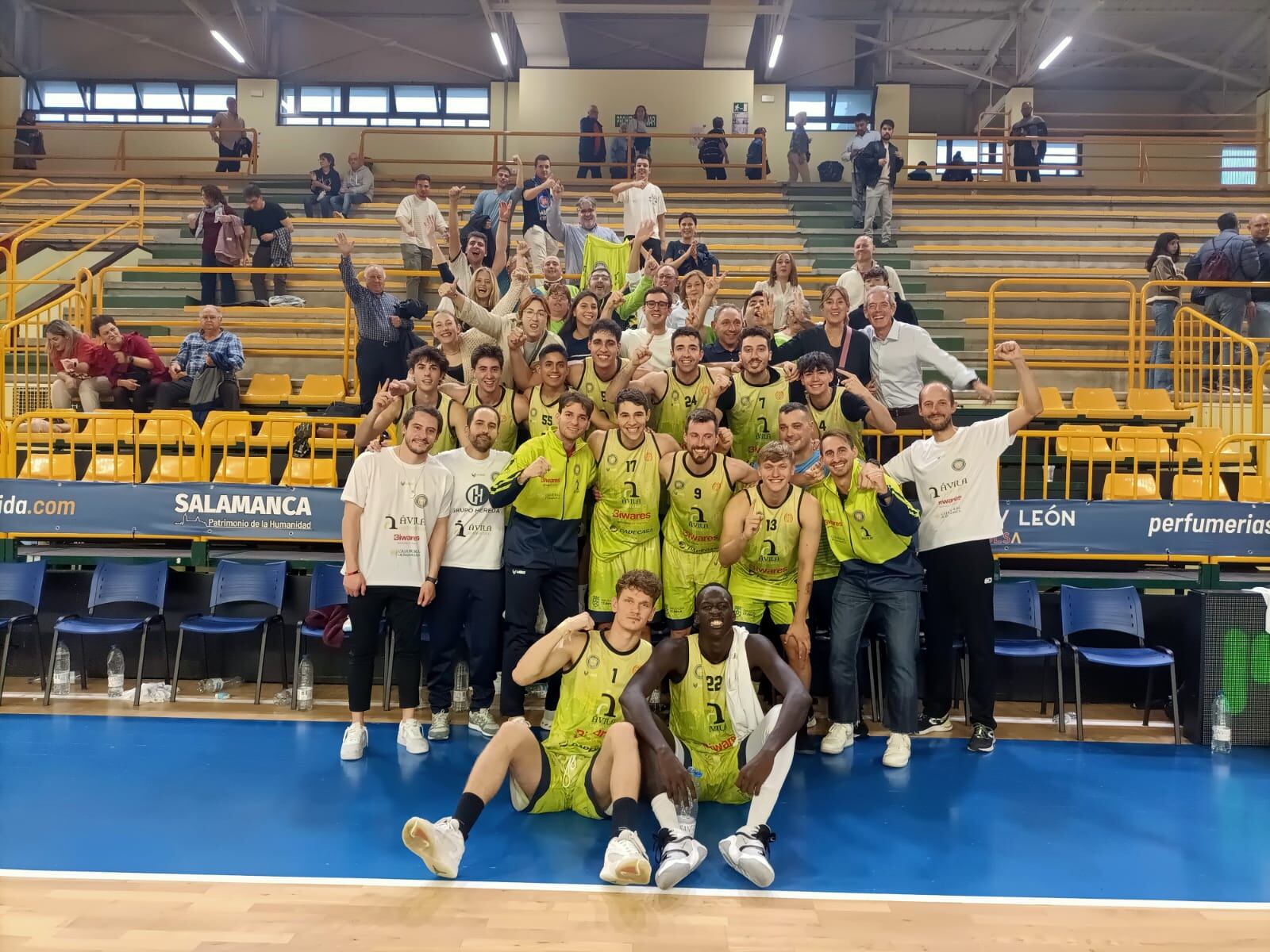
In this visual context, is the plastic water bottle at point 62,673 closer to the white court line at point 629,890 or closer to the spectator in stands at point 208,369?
the spectator in stands at point 208,369

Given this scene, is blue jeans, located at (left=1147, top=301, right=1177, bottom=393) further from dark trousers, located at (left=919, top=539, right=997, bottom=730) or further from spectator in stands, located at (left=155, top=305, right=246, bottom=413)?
spectator in stands, located at (left=155, top=305, right=246, bottom=413)

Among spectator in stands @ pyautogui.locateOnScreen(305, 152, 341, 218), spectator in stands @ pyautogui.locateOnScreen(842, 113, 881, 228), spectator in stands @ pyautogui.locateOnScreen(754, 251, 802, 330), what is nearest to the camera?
spectator in stands @ pyautogui.locateOnScreen(754, 251, 802, 330)

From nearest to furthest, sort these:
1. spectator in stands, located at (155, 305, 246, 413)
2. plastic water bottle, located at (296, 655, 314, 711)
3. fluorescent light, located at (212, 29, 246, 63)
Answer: plastic water bottle, located at (296, 655, 314, 711) → spectator in stands, located at (155, 305, 246, 413) → fluorescent light, located at (212, 29, 246, 63)

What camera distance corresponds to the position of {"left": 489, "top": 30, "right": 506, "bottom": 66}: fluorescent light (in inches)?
754

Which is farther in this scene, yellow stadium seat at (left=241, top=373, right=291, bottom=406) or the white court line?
yellow stadium seat at (left=241, top=373, right=291, bottom=406)

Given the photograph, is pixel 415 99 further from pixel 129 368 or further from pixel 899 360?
pixel 899 360

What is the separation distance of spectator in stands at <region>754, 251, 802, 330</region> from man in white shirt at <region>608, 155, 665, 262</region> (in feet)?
7.50

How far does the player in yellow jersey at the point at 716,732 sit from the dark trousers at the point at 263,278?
10.4 metres

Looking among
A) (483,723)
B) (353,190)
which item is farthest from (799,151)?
(483,723)

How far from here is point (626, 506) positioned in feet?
19.8

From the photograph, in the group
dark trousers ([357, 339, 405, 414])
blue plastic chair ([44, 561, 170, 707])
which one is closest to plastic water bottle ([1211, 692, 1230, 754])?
dark trousers ([357, 339, 405, 414])

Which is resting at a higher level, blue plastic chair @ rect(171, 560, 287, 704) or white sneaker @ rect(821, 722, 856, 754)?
blue plastic chair @ rect(171, 560, 287, 704)

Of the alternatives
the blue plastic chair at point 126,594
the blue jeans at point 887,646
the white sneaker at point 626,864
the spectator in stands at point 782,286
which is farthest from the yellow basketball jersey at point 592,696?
the spectator in stands at point 782,286

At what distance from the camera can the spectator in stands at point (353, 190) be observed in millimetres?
17016
